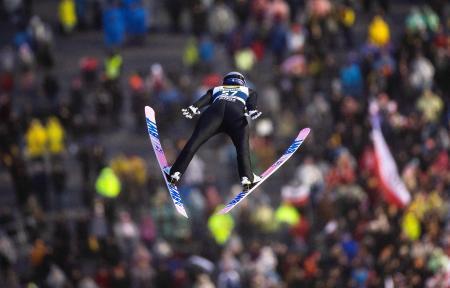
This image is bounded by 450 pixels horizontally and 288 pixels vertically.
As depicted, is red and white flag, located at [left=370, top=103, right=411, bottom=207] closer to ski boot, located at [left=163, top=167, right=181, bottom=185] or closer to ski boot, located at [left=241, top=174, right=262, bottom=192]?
ski boot, located at [left=241, top=174, right=262, bottom=192]

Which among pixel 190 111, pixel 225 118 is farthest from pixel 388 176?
pixel 190 111

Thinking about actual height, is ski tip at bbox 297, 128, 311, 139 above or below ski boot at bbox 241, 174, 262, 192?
above

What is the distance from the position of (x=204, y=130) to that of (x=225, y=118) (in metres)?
0.35

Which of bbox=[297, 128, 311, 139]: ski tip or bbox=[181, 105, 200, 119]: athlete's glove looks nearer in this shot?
bbox=[181, 105, 200, 119]: athlete's glove

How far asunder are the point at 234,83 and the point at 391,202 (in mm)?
12520

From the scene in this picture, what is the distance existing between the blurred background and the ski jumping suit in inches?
382

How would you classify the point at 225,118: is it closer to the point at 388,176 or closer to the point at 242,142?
the point at 242,142

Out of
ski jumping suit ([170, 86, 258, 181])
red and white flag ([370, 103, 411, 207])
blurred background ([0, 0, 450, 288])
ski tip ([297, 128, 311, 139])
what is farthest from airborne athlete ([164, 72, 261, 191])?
red and white flag ([370, 103, 411, 207])

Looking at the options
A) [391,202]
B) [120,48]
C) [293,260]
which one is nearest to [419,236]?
[391,202]

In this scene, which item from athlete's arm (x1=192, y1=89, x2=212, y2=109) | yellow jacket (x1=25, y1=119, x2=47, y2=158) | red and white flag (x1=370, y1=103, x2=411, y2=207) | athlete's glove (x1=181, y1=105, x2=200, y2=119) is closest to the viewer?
athlete's glove (x1=181, y1=105, x2=200, y2=119)

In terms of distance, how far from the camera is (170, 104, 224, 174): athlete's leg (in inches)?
851

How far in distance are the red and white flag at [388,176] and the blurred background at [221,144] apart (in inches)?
3.3

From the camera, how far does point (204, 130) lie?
2166 centimetres

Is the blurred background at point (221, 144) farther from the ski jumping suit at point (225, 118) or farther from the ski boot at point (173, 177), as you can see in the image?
the ski jumping suit at point (225, 118)
